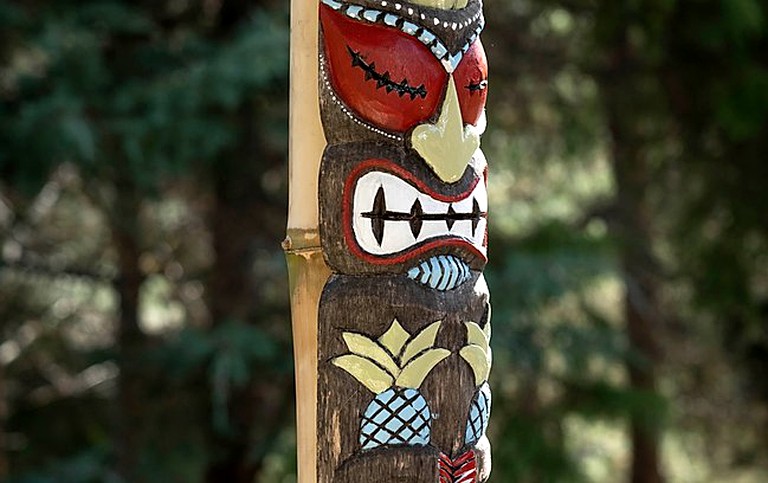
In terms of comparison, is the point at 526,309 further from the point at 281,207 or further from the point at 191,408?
the point at 191,408

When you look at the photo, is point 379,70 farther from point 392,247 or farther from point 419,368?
point 419,368

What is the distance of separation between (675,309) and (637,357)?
13.9 ft

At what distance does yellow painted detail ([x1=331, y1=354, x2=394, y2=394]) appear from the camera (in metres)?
2.91

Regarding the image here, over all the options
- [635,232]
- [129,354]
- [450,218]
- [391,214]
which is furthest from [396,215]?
[635,232]

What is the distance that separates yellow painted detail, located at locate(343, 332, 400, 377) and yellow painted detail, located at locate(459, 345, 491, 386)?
0.24 m

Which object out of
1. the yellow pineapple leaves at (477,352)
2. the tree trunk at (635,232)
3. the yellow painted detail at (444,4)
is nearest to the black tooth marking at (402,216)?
the yellow pineapple leaves at (477,352)

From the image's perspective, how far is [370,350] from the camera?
2928 millimetres

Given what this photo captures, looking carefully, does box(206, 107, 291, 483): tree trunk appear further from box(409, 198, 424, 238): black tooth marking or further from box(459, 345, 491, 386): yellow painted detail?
box(409, 198, 424, 238): black tooth marking

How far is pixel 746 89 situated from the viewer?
24.8ft

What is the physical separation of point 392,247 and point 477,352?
16.5 inches

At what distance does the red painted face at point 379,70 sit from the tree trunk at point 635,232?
5.27 meters

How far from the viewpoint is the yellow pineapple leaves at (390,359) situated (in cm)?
291

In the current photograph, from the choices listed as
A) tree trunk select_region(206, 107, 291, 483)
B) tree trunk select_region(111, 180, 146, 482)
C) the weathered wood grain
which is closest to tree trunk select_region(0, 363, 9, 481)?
tree trunk select_region(111, 180, 146, 482)

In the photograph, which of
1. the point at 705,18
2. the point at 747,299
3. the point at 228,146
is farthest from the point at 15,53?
the point at 747,299
